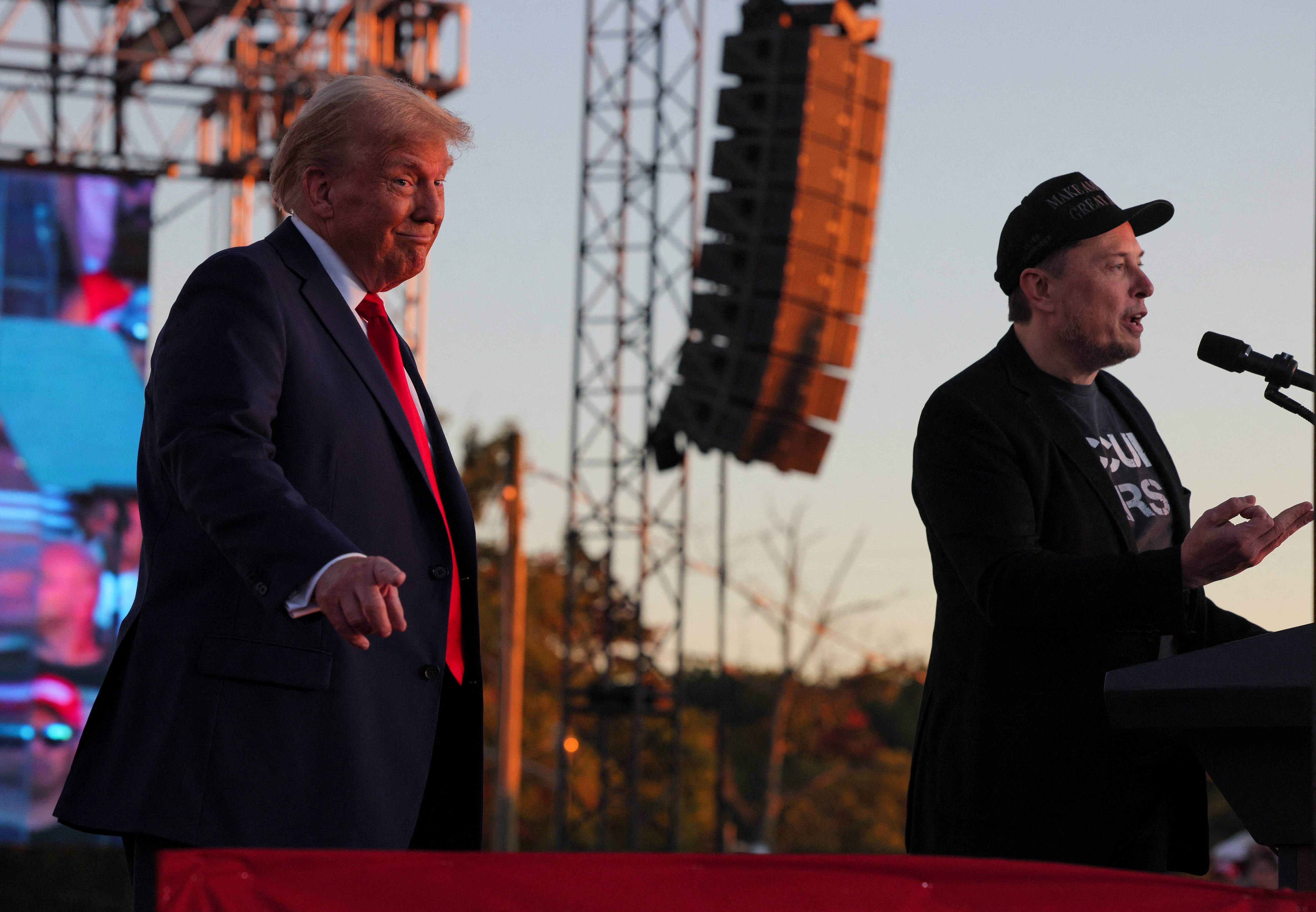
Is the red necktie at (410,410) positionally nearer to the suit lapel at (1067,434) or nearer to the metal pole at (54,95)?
the suit lapel at (1067,434)

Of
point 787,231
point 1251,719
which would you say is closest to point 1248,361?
point 1251,719

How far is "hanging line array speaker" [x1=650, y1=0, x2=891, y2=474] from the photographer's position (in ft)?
33.8

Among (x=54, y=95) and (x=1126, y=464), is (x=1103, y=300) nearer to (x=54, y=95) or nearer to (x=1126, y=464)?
(x=1126, y=464)

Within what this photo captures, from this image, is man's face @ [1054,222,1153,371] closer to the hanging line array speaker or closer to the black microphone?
the black microphone

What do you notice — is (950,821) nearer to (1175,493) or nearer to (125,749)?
(1175,493)

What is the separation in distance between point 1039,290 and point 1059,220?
11 cm

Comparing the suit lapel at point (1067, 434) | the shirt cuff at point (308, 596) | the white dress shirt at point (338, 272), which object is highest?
the white dress shirt at point (338, 272)

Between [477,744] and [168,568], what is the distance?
45 centimetres

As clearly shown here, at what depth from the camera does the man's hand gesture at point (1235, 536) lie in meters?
1.92

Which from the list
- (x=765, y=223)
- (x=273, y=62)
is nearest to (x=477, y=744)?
(x=765, y=223)

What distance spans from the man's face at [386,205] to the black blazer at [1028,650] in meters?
0.85

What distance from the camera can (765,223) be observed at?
10.4 metres

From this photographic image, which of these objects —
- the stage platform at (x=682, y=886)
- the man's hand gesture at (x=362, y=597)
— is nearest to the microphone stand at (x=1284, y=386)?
the stage platform at (x=682, y=886)

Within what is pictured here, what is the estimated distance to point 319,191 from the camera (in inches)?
78.7
